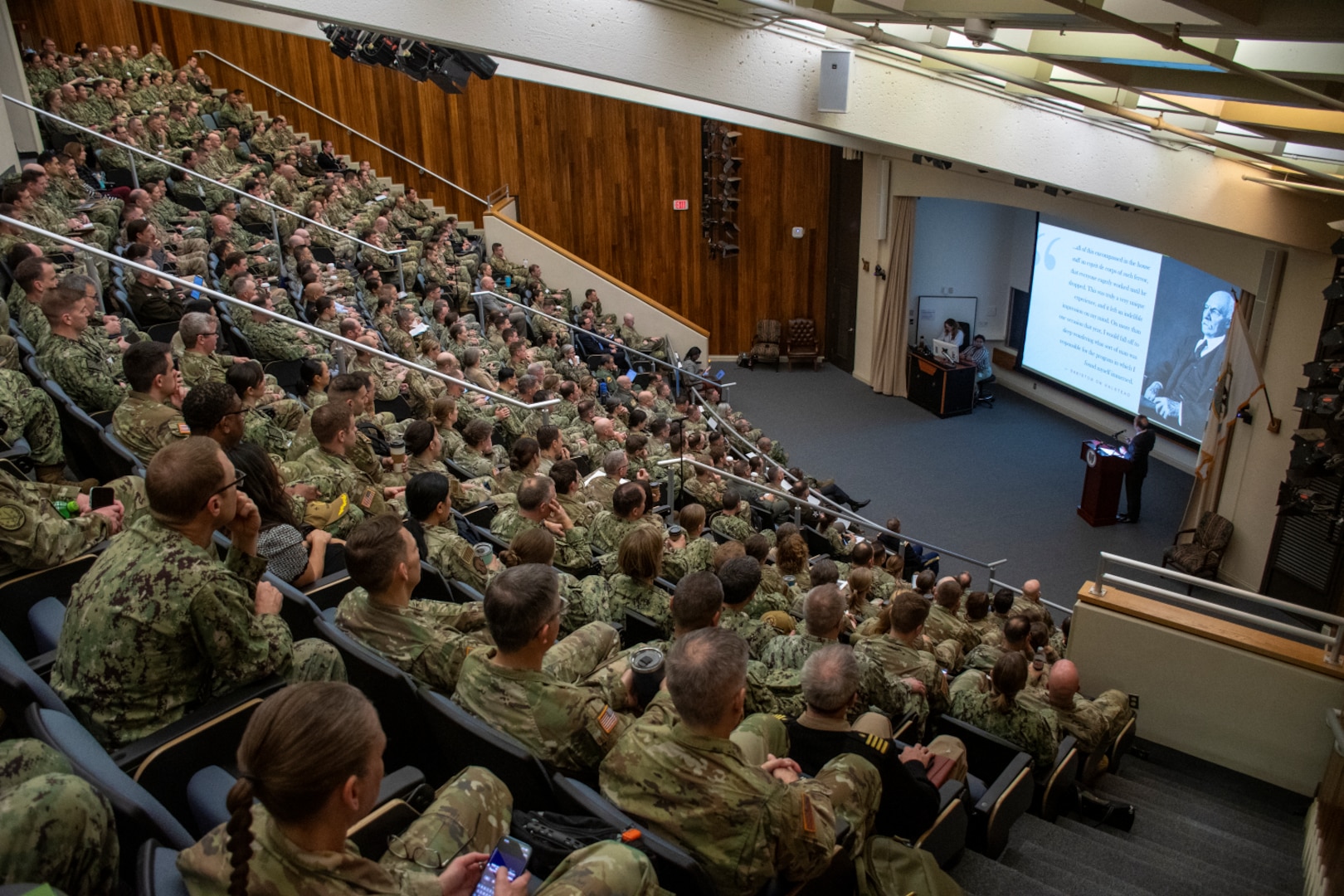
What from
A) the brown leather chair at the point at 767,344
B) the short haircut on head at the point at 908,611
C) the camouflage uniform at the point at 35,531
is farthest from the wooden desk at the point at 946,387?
the camouflage uniform at the point at 35,531

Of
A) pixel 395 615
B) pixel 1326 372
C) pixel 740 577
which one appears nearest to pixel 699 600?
pixel 740 577

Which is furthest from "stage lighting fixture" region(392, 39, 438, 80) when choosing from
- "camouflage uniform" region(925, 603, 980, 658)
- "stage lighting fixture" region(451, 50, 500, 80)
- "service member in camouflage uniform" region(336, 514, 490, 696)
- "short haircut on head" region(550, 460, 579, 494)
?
"service member in camouflage uniform" region(336, 514, 490, 696)

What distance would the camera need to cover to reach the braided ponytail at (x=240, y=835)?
4.59 feet

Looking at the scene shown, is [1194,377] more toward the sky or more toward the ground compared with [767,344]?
more toward the sky

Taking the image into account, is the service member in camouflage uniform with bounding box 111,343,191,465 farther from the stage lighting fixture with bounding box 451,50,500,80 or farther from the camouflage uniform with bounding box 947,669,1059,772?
the stage lighting fixture with bounding box 451,50,500,80

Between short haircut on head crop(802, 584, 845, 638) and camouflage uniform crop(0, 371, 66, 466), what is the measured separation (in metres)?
2.93

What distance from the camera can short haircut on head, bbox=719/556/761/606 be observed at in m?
3.35

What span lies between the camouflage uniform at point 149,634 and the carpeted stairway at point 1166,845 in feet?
7.41

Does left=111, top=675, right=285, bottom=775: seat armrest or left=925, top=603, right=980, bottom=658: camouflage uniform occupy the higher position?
left=111, top=675, right=285, bottom=775: seat armrest

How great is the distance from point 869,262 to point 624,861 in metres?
11.7

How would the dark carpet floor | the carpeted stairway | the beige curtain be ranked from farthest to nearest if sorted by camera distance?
the beige curtain
the dark carpet floor
the carpeted stairway

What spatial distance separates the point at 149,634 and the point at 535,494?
2.03 m

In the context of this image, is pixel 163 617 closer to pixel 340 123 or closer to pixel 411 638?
pixel 411 638

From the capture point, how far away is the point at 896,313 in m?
12.2
